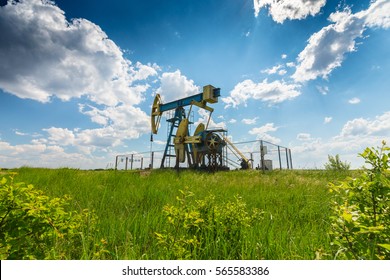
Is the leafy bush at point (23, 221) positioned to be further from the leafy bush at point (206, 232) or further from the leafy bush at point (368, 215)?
the leafy bush at point (368, 215)

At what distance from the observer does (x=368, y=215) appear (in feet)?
5.41

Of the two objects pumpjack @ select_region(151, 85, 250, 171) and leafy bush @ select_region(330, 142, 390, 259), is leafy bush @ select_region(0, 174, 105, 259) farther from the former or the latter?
pumpjack @ select_region(151, 85, 250, 171)

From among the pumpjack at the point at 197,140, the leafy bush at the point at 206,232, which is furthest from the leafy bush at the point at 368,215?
the pumpjack at the point at 197,140

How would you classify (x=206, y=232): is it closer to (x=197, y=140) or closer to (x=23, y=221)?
(x=23, y=221)

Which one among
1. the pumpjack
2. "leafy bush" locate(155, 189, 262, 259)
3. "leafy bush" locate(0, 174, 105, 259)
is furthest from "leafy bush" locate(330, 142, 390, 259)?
the pumpjack

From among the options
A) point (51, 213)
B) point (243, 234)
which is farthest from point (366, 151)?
point (51, 213)

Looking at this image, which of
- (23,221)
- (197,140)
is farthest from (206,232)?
(197,140)

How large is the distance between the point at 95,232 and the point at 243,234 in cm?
175

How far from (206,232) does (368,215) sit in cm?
168

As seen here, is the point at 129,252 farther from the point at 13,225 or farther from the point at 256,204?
the point at 256,204

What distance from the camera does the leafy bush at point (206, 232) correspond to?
7.54ft

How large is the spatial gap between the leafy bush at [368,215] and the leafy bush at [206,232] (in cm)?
107
